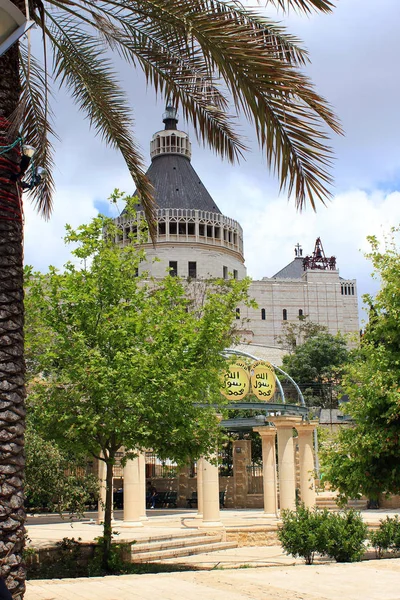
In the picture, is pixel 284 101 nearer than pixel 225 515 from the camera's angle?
Yes

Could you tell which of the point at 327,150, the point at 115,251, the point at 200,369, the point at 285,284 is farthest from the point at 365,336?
the point at 285,284

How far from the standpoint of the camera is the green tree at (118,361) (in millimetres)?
13375

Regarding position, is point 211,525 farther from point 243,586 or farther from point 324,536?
point 243,586

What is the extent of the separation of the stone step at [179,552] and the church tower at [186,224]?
75786 millimetres

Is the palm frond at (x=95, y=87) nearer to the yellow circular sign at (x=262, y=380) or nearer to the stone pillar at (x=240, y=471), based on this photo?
the yellow circular sign at (x=262, y=380)

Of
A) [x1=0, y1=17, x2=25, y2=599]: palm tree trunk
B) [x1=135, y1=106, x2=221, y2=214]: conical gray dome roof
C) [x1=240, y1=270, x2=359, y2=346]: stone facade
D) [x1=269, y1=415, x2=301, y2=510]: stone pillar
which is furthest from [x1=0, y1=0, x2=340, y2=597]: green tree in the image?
[x1=240, y1=270, x2=359, y2=346]: stone facade

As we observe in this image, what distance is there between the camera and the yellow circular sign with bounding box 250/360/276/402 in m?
25.1

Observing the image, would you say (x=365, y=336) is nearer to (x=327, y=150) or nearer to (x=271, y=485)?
(x=327, y=150)

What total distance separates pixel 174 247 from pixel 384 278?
284 feet

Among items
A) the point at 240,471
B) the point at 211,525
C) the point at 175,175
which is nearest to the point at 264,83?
the point at 211,525

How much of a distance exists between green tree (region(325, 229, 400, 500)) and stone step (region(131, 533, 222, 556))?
554cm

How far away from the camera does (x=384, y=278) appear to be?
14.8 m

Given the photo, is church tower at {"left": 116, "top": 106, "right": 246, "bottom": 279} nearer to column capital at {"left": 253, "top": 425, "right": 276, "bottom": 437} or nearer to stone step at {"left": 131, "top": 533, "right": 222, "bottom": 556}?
column capital at {"left": 253, "top": 425, "right": 276, "bottom": 437}

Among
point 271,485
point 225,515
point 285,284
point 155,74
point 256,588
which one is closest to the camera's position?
point 155,74
